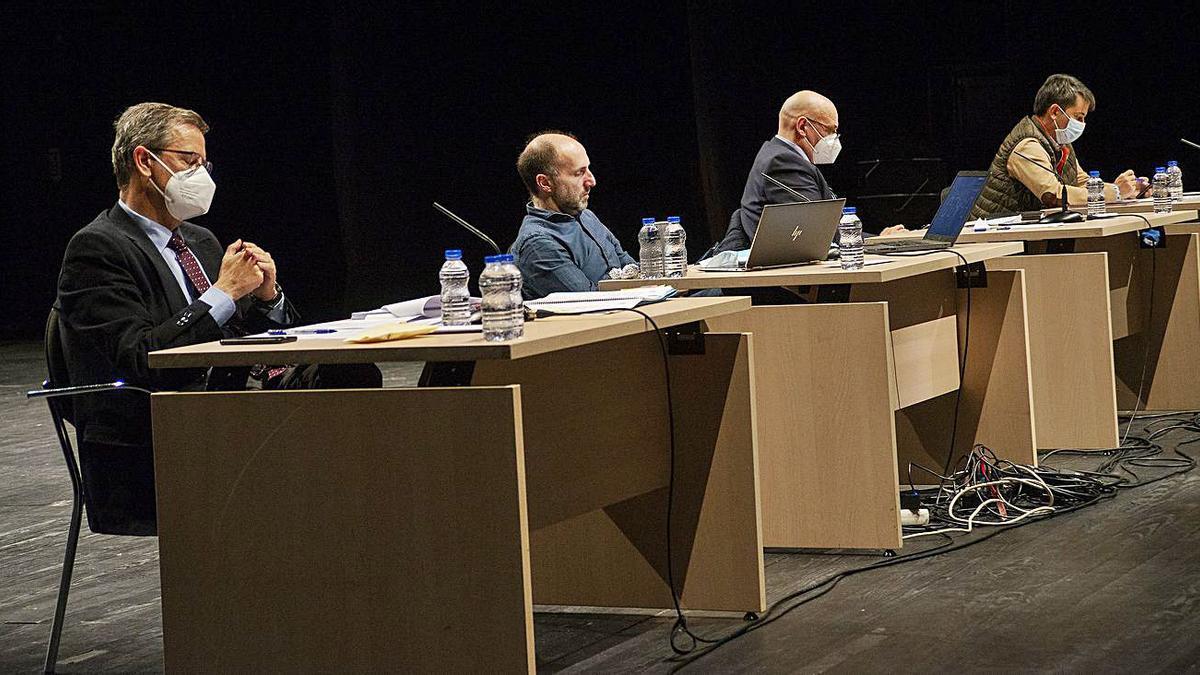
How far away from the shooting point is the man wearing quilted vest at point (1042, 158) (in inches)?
218

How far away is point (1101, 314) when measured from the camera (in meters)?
4.55

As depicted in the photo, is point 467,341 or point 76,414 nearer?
point 467,341

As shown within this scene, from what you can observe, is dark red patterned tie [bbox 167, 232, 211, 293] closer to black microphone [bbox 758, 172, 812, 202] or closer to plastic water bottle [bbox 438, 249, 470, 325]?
plastic water bottle [bbox 438, 249, 470, 325]

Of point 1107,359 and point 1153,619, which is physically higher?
point 1107,359

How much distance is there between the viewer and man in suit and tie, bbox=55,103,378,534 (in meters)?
2.85

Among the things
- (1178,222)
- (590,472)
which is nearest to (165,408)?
(590,472)

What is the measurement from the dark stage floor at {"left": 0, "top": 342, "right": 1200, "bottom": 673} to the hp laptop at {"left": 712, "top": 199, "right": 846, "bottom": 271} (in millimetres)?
719

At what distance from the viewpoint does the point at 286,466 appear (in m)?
2.49

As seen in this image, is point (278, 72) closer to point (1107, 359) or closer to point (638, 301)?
point (1107, 359)

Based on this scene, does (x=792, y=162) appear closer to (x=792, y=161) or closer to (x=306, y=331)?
(x=792, y=161)

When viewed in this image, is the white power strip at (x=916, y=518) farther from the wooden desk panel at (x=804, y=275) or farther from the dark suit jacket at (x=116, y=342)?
the dark suit jacket at (x=116, y=342)

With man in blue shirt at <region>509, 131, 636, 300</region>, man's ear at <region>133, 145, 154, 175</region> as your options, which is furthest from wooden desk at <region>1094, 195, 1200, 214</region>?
man's ear at <region>133, 145, 154, 175</region>

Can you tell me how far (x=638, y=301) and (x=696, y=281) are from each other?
561 millimetres

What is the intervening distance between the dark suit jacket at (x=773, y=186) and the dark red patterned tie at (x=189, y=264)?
5.89 feet
